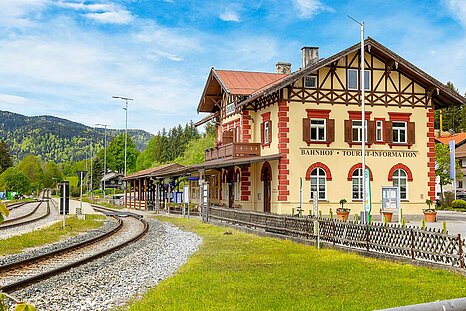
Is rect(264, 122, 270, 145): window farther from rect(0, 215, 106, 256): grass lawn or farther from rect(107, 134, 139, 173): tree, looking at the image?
rect(107, 134, 139, 173): tree

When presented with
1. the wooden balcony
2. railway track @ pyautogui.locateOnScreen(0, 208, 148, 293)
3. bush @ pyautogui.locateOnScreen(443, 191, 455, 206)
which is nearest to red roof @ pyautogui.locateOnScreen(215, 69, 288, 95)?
the wooden balcony

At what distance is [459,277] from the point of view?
1083 cm

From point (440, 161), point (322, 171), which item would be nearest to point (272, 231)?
point (322, 171)

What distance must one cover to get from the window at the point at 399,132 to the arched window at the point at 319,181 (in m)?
4.86

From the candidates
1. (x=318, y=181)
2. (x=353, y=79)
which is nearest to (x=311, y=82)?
(x=353, y=79)

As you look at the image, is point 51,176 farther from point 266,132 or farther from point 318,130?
point 318,130

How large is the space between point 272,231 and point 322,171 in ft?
35.7

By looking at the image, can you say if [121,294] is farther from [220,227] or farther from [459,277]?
[220,227]

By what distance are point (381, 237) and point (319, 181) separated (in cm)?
1738

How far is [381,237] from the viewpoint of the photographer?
47.2 ft

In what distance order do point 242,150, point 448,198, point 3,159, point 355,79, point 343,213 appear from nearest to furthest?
point 343,213 → point 355,79 → point 242,150 → point 448,198 → point 3,159

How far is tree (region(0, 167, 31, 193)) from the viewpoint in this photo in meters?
107

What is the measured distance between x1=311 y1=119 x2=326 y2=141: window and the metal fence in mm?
11071

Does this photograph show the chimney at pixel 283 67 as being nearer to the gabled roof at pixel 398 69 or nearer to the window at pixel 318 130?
the gabled roof at pixel 398 69
